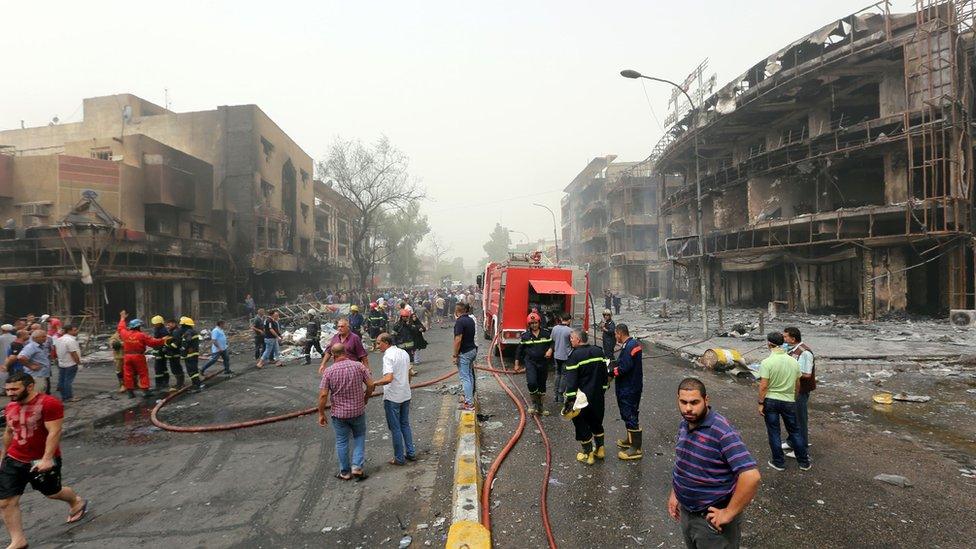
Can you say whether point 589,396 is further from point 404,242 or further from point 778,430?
point 404,242

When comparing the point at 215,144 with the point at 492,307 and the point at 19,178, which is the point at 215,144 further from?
the point at 492,307

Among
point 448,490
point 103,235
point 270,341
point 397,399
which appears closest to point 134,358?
point 270,341

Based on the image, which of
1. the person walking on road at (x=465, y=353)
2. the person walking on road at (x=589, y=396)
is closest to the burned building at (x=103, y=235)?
the person walking on road at (x=465, y=353)

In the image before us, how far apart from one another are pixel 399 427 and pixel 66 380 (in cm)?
834

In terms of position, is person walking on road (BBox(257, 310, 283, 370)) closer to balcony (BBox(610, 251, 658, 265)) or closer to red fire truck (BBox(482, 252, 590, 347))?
red fire truck (BBox(482, 252, 590, 347))

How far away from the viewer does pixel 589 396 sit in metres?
5.41

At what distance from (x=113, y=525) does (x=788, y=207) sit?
90.3 ft

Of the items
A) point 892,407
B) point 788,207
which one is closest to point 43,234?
point 892,407

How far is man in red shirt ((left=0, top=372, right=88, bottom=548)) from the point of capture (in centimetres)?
396

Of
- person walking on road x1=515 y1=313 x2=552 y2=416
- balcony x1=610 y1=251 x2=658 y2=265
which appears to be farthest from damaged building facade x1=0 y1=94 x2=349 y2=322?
balcony x1=610 y1=251 x2=658 y2=265

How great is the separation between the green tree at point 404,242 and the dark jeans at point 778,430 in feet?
176

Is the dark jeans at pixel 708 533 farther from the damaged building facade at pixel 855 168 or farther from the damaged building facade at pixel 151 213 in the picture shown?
the damaged building facade at pixel 151 213

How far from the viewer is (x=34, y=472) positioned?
4039mm

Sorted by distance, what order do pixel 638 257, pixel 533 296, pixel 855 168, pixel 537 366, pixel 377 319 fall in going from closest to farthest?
pixel 537 366, pixel 533 296, pixel 377 319, pixel 855 168, pixel 638 257
